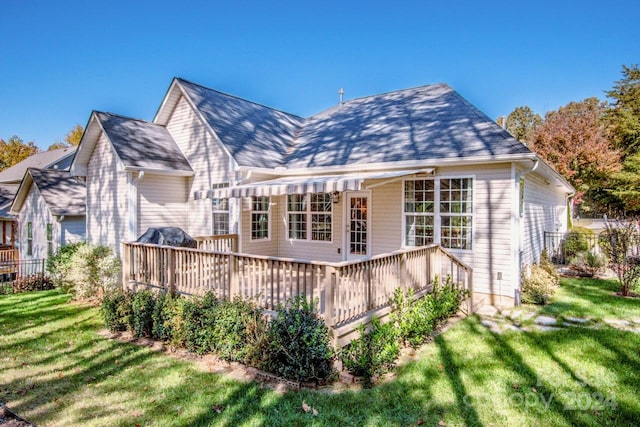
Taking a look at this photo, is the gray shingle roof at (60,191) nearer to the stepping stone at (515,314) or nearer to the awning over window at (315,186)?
the awning over window at (315,186)

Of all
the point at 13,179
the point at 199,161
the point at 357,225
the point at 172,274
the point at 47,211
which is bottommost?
the point at 172,274

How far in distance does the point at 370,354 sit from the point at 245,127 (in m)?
10.5

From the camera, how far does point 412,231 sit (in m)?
10.2

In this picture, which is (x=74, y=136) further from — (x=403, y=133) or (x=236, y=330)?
(x=236, y=330)

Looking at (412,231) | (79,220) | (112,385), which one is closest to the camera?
(112,385)

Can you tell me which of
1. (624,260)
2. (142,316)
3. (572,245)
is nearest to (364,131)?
(624,260)

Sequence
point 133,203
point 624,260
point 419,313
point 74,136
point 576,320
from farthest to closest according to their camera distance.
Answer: point 74,136 < point 133,203 < point 624,260 < point 576,320 < point 419,313

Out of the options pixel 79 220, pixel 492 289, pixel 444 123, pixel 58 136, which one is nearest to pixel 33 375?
Result: pixel 492 289

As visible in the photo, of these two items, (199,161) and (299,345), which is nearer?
(299,345)

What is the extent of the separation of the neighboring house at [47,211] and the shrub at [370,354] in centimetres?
1546

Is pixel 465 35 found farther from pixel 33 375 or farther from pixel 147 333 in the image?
pixel 33 375

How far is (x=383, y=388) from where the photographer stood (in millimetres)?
4875

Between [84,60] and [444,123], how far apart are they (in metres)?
18.9

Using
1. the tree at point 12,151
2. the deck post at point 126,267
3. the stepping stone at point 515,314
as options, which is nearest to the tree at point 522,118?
the stepping stone at point 515,314
